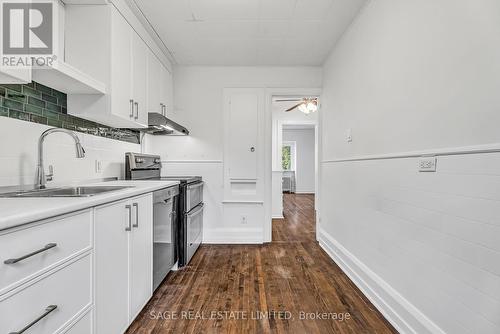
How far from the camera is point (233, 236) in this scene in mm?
3590

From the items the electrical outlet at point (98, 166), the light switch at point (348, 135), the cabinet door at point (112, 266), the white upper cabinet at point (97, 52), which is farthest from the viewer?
the light switch at point (348, 135)

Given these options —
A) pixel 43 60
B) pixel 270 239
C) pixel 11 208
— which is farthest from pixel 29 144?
pixel 270 239

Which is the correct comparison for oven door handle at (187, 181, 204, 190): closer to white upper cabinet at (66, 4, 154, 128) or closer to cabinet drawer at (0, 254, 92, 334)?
white upper cabinet at (66, 4, 154, 128)

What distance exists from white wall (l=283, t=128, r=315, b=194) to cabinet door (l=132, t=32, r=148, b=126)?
7770 millimetres

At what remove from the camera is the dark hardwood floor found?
A: 1.73 metres

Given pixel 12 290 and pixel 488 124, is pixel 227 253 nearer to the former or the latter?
pixel 12 290

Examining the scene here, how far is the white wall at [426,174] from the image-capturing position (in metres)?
1.11

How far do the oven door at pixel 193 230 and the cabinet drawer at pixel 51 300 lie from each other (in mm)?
1554

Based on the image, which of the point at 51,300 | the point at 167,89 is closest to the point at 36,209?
the point at 51,300

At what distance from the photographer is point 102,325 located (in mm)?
1305

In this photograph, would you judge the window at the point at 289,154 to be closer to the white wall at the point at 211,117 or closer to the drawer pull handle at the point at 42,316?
the white wall at the point at 211,117

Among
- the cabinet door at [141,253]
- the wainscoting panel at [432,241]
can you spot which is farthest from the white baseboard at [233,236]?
the cabinet door at [141,253]

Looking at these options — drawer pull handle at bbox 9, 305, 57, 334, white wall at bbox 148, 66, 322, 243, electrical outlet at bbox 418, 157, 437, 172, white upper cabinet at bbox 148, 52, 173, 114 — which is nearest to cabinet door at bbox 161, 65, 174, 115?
white upper cabinet at bbox 148, 52, 173, 114

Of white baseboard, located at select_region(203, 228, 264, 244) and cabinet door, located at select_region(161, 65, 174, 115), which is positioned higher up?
cabinet door, located at select_region(161, 65, 174, 115)
